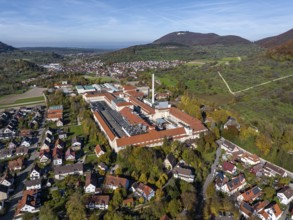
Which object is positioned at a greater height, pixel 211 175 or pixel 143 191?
pixel 143 191

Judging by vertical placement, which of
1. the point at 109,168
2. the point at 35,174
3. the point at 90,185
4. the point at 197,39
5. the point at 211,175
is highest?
the point at 197,39

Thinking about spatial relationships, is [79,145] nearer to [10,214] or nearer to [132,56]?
[10,214]

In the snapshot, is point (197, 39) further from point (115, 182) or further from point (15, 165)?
point (115, 182)

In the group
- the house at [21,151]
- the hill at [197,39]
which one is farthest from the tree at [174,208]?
the hill at [197,39]

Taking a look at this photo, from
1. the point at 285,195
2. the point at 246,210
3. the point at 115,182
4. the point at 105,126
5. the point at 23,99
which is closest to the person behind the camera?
the point at 246,210

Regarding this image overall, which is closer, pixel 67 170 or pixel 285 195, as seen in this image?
pixel 285 195

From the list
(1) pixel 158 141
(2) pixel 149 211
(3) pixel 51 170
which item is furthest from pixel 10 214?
(1) pixel 158 141

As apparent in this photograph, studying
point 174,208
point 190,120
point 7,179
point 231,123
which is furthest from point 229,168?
point 7,179
